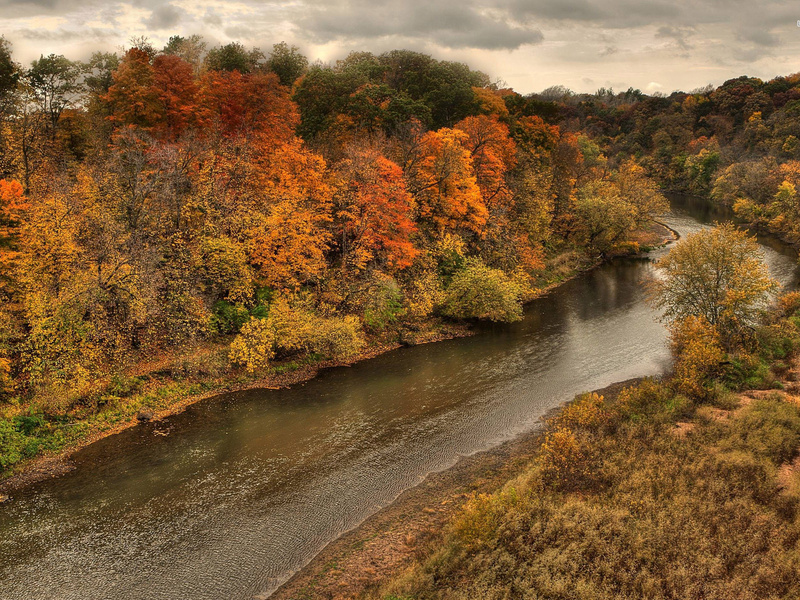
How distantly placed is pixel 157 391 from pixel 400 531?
1535 centimetres

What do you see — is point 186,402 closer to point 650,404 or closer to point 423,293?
point 423,293

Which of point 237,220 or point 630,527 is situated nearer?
point 630,527

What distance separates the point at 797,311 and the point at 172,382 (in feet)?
132

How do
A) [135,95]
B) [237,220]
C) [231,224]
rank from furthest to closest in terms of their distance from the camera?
[135,95], [231,224], [237,220]

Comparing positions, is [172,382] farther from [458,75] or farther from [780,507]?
[458,75]

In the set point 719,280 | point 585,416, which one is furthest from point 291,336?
point 719,280

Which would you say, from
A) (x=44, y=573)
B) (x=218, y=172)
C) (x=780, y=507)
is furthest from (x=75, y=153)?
(x=780, y=507)

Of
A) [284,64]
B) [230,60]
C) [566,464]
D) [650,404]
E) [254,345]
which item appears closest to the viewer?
[566,464]

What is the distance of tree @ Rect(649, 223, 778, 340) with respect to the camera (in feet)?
93.2

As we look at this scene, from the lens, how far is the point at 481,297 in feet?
125

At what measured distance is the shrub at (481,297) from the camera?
125ft

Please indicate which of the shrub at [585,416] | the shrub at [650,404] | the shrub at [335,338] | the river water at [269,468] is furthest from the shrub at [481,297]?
the shrub at [585,416]

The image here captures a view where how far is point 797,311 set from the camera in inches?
1367

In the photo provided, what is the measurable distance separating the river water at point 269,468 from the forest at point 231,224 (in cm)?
298
